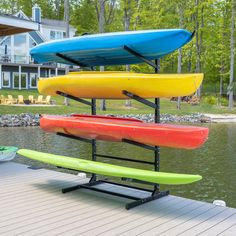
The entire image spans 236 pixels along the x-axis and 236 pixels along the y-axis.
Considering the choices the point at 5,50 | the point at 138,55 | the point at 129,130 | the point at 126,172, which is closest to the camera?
the point at 126,172

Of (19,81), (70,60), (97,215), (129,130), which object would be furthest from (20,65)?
(97,215)

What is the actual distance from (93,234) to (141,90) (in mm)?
2214

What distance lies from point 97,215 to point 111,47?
7.77 feet

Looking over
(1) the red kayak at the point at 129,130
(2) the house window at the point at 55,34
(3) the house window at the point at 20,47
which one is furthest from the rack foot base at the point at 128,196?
(2) the house window at the point at 55,34

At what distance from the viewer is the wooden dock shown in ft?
14.6

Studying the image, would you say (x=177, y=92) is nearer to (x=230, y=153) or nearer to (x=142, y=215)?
(x=142, y=215)

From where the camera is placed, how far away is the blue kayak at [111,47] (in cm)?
553

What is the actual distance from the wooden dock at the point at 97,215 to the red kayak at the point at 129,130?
0.86 meters

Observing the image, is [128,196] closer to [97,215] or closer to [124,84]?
[97,215]

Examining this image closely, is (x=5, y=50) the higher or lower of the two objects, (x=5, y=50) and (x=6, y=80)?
the higher

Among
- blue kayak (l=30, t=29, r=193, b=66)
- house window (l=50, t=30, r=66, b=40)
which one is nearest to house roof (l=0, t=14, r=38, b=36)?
blue kayak (l=30, t=29, r=193, b=66)

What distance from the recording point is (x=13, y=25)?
16.4 metres

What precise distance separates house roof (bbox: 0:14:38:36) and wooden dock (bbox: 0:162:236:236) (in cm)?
1092

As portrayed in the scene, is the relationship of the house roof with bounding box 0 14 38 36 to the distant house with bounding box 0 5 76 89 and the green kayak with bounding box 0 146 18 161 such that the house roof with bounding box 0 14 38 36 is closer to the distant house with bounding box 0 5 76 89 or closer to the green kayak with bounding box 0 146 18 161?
the green kayak with bounding box 0 146 18 161
